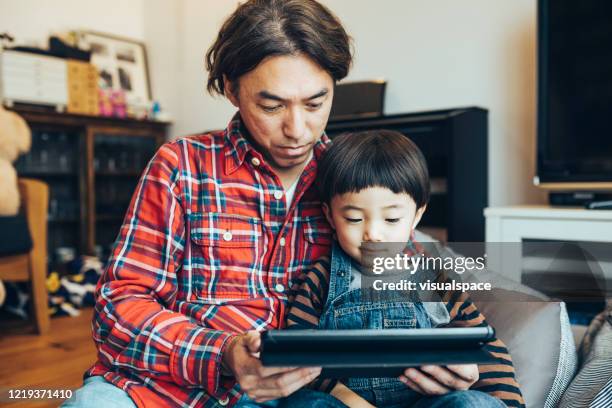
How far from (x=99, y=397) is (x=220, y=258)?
28cm

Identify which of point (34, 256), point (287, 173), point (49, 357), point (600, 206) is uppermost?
point (287, 173)

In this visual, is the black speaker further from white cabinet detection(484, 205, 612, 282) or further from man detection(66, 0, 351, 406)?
man detection(66, 0, 351, 406)

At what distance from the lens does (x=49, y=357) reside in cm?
224

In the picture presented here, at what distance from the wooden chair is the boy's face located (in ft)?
6.50

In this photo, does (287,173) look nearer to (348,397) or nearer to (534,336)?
(348,397)

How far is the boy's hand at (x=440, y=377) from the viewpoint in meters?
0.76

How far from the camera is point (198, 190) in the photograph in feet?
3.24

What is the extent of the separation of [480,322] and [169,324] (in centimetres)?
48

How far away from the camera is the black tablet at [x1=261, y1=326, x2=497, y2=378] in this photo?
2.06ft

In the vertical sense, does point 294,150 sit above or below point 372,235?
above

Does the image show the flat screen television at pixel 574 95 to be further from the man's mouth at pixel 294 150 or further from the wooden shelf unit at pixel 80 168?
the wooden shelf unit at pixel 80 168

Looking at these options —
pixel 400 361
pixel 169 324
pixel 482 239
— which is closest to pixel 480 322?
pixel 400 361

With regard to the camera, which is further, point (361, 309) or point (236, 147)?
point (236, 147)

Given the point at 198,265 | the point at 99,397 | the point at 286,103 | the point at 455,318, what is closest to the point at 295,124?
the point at 286,103
